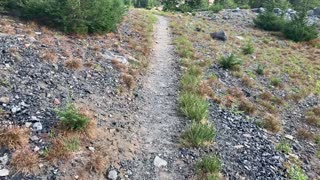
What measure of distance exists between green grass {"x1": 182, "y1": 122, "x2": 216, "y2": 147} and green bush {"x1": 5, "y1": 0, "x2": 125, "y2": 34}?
788cm

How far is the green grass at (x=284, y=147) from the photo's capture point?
A: 742 cm

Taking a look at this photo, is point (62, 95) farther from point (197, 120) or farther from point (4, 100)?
point (197, 120)

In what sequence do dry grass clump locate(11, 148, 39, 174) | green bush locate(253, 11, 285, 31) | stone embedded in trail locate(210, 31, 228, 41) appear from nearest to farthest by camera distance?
dry grass clump locate(11, 148, 39, 174)
stone embedded in trail locate(210, 31, 228, 41)
green bush locate(253, 11, 285, 31)

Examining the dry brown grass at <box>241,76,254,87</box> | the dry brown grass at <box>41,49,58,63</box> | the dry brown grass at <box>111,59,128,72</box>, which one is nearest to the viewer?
the dry brown grass at <box>41,49,58,63</box>

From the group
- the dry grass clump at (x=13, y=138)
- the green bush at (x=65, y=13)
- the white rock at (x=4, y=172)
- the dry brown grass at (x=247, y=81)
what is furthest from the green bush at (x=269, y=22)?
the white rock at (x=4, y=172)

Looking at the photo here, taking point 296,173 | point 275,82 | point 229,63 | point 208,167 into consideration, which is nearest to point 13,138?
point 208,167

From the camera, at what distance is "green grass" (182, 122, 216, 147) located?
275 inches

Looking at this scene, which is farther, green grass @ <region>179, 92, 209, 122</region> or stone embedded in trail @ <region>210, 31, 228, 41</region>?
stone embedded in trail @ <region>210, 31, 228, 41</region>

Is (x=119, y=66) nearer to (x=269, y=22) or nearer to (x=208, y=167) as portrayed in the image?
(x=208, y=167)

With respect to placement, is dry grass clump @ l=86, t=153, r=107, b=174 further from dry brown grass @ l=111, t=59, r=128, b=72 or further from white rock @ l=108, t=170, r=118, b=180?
dry brown grass @ l=111, t=59, r=128, b=72

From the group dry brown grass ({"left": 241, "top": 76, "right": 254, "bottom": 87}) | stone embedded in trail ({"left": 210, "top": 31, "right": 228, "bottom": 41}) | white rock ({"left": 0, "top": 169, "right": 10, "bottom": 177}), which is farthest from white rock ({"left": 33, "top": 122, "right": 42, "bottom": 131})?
stone embedded in trail ({"left": 210, "top": 31, "right": 228, "bottom": 41})

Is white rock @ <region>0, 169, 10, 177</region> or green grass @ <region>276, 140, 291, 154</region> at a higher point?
white rock @ <region>0, 169, 10, 177</region>

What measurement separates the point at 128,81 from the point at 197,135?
11.9 ft

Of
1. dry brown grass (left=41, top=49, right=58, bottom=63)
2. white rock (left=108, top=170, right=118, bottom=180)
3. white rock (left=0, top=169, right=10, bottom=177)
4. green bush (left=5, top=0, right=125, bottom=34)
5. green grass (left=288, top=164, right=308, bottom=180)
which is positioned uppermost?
green bush (left=5, top=0, right=125, bottom=34)
